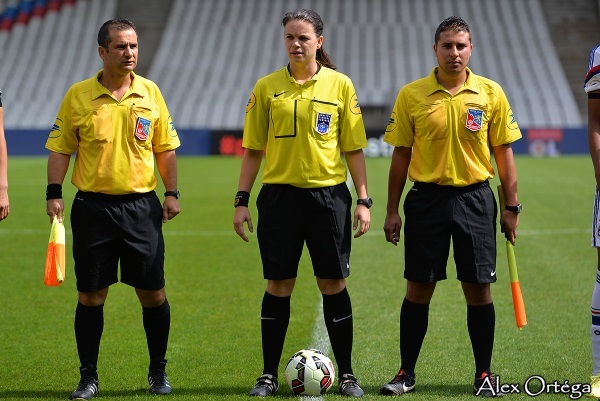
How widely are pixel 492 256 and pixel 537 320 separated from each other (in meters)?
2.24

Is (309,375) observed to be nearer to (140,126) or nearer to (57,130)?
(140,126)

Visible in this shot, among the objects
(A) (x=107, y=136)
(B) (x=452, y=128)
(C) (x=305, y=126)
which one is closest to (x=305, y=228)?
(C) (x=305, y=126)

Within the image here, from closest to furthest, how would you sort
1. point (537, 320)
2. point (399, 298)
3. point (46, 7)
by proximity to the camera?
point (537, 320)
point (399, 298)
point (46, 7)

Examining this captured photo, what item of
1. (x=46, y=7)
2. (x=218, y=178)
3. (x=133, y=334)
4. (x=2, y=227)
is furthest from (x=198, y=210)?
(x=46, y=7)

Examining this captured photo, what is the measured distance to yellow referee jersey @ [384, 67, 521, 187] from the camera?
5.52m

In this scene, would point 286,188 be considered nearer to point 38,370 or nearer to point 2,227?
point 38,370

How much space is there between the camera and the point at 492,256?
563cm

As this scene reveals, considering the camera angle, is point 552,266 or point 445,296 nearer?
point 445,296

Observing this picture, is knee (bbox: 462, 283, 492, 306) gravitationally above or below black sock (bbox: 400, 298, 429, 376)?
above

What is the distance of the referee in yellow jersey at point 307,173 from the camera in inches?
217

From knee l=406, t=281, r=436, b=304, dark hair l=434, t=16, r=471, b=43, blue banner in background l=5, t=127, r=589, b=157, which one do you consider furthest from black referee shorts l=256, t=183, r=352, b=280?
blue banner in background l=5, t=127, r=589, b=157

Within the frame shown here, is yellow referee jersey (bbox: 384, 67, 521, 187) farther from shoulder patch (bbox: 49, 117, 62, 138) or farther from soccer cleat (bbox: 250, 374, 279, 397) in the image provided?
shoulder patch (bbox: 49, 117, 62, 138)

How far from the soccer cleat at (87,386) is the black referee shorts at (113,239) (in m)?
0.45

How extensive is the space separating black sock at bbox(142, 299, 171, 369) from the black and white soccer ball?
0.72 metres
